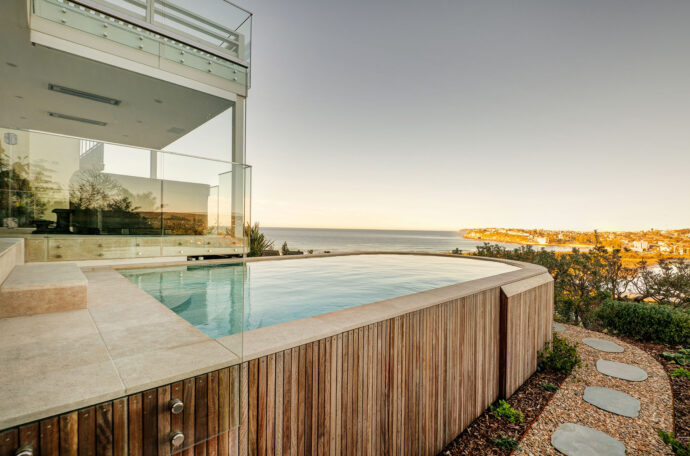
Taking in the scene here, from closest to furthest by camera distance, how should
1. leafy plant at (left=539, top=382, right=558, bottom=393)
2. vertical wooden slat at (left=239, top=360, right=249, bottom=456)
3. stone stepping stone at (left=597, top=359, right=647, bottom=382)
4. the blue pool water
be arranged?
1. vertical wooden slat at (left=239, top=360, right=249, bottom=456)
2. the blue pool water
3. leafy plant at (left=539, top=382, right=558, bottom=393)
4. stone stepping stone at (left=597, top=359, right=647, bottom=382)

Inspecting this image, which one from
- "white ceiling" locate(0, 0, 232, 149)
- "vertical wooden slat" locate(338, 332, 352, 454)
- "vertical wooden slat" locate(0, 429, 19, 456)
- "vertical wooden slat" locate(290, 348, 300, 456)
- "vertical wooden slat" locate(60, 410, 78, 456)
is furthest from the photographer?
"white ceiling" locate(0, 0, 232, 149)

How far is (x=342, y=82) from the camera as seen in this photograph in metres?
9.55

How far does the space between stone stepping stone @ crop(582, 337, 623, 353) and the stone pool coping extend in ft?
14.5

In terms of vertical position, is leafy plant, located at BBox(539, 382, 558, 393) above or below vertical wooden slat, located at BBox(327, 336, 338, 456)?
below

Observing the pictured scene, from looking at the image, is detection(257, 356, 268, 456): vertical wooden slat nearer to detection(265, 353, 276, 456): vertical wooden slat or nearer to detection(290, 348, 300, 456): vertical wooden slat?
detection(265, 353, 276, 456): vertical wooden slat

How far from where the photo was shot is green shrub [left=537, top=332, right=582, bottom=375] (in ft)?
13.3

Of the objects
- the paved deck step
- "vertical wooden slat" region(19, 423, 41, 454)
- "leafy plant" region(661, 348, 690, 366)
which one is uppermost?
the paved deck step

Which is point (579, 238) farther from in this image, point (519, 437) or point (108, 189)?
point (108, 189)

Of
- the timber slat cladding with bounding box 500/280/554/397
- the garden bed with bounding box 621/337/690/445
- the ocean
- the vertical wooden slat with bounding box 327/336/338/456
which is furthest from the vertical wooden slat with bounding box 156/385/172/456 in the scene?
the ocean

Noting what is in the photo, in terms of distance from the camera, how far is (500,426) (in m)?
3.02

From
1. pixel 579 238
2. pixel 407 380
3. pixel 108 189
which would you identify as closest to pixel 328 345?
pixel 407 380

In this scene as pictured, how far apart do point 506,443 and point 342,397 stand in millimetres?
1945

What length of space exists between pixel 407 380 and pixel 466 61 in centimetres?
846

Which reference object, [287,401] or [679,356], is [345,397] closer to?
[287,401]
